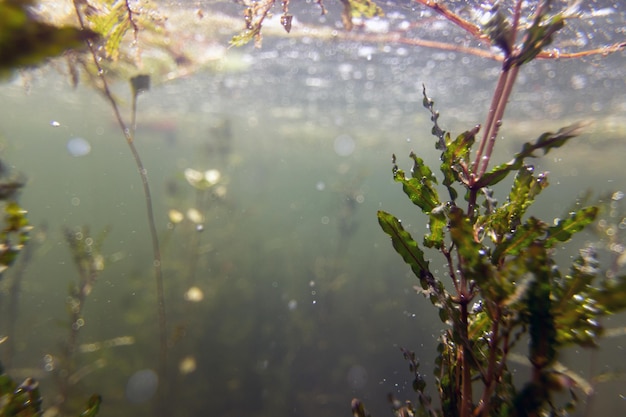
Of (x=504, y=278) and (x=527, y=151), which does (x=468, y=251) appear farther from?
(x=527, y=151)

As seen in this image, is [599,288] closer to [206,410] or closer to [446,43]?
[446,43]

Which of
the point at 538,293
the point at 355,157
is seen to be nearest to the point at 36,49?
the point at 538,293

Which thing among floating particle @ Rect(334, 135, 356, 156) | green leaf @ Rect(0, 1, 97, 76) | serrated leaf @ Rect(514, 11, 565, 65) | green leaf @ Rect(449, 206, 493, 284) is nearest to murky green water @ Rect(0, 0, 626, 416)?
serrated leaf @ Rect(514, 11, 565, 65)

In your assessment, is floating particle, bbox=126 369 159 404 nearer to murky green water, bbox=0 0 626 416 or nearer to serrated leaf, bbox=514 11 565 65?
murky green water, bbox=0 0 626 416

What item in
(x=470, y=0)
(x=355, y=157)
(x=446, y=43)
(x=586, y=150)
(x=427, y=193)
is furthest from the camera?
(x=355, y=157)

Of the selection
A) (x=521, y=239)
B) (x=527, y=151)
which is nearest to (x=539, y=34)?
(x=527, y=151)
